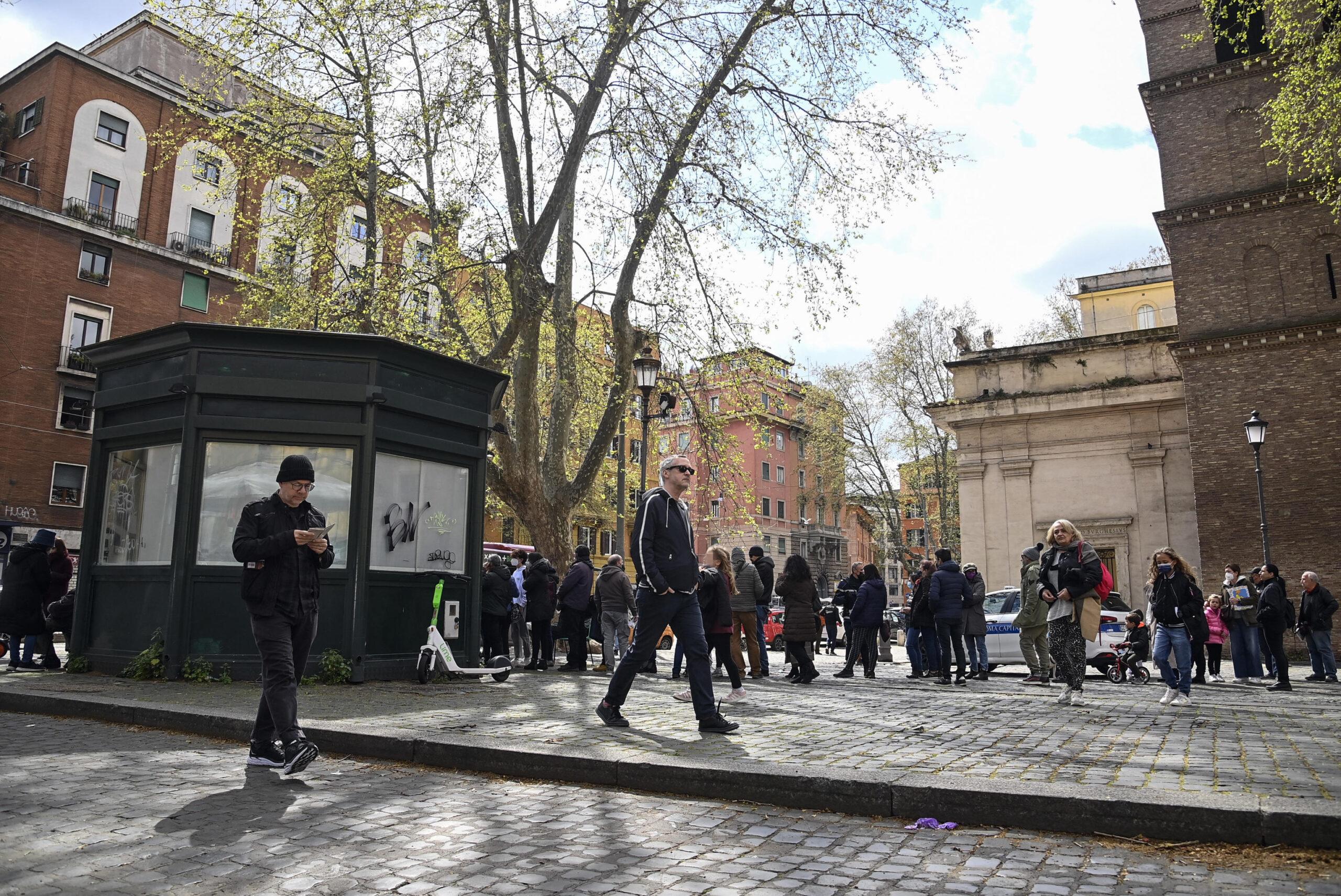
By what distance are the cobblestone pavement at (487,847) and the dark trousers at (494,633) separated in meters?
8.51

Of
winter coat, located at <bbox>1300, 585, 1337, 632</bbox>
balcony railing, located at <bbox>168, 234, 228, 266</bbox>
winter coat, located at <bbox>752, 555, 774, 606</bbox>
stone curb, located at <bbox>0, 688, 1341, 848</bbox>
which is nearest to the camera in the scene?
stone curb, located at <bbox>0, 688, 1341, 848</bbox>

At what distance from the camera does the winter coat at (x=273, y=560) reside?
555 centimetres

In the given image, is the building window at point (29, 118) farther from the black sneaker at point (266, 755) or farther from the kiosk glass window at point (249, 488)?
the black sneaker at point (266, 755)

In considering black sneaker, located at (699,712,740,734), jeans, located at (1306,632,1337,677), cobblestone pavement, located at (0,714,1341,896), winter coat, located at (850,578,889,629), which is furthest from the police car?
cobblestone pavement, located at (0,714,1341,896)

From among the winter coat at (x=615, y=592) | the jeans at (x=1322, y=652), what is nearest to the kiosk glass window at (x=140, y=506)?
the winter coat at (x=615, y=592)

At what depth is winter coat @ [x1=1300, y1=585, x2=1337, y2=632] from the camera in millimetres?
15086

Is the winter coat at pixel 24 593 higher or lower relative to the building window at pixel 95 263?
lower

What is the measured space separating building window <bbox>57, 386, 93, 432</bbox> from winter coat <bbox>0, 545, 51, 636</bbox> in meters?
27.3

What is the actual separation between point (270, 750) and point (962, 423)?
99.7ft

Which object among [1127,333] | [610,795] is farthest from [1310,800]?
[1127,333]

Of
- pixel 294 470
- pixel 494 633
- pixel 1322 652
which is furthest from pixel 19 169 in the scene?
pixel 1322 652

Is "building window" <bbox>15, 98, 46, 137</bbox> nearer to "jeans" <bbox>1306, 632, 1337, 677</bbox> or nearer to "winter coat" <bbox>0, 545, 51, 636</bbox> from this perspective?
"winter coat" <bbox>0, 545, 51, 636</bbox>

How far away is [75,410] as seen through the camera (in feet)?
120

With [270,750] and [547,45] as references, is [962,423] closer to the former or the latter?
[547,45]
